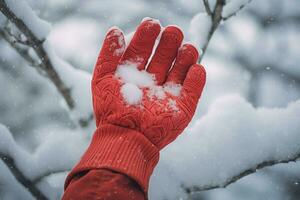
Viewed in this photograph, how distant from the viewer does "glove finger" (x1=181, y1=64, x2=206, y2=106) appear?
1.85m

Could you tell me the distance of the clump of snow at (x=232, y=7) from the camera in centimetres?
188

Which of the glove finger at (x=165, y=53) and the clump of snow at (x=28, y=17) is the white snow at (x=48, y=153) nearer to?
the clump of snow at (x=28, y=17)

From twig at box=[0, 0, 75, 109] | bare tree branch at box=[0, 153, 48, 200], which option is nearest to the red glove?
twig at box=[0, 0, 75, 109]

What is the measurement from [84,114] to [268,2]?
3.73m

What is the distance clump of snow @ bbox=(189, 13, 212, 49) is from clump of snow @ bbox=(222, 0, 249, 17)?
4.3 inches

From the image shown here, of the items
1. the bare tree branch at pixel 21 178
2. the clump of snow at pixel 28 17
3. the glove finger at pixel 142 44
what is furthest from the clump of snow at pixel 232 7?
the bare tree branch at pixel 21 178

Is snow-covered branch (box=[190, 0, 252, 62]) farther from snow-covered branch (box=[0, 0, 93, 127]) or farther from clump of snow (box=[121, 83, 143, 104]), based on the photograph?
snow-covered branch (box=[0, 0, 93, 127])

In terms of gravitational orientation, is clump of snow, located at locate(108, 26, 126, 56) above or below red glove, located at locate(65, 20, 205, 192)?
above

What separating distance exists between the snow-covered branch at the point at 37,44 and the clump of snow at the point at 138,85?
498 mm

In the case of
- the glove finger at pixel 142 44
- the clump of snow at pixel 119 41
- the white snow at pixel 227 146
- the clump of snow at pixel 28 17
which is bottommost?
the white snow at pixel 227 146

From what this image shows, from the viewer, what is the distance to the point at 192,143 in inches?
81.0

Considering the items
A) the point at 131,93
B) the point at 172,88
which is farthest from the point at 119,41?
the point at 172,88

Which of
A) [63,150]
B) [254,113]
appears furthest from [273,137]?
[63,150]

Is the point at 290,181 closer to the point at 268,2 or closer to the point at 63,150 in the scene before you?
the point at 63,150
